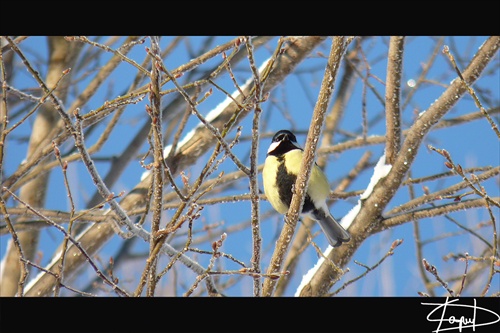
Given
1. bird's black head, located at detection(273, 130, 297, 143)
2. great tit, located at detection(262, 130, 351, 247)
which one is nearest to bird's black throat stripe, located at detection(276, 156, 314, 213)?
great tit, located at detection(262, 130, 351, 247)

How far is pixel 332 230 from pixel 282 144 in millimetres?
669

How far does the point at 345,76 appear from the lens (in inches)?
214

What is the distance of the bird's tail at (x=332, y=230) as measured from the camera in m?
3.20

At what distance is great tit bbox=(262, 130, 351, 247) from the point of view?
3.48m

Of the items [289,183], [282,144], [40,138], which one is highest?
[40,138]

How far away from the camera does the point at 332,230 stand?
3.41 metres
